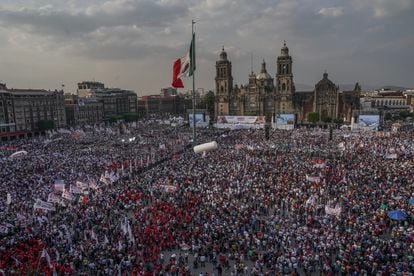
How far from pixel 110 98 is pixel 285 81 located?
56402 mm

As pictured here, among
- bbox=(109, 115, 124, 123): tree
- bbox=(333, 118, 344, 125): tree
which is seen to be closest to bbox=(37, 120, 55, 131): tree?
bbox=(109, 115, 124, 123): tree

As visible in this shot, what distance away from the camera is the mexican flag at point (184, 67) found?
26.2m

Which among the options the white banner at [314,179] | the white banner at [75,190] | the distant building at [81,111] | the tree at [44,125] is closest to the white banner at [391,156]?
the white banner at [314,179]

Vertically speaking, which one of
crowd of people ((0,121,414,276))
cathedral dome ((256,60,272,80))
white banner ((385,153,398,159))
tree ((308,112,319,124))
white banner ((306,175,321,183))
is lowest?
crowd of people ((0,121,414,276))

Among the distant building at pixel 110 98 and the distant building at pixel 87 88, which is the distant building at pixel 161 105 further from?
the distant building at pixel 87 88

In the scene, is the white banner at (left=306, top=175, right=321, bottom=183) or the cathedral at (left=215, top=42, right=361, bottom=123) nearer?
the white banner at (left=306, top=175, right=321, bottom=183)

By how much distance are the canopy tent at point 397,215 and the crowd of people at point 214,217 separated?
23 centimetres

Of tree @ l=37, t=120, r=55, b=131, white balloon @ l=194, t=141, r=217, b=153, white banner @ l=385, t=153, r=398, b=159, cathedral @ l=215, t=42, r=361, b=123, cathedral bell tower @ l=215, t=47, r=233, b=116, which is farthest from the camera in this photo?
cathedral bell tower @ l=215, t=47, r=233, b=116

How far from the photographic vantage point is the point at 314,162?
31.5 m

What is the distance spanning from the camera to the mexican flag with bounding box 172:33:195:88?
85.9 feet

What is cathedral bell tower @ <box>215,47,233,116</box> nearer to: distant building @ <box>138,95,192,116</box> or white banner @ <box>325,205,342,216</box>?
distant building @ <box>138,95,192,116</box>

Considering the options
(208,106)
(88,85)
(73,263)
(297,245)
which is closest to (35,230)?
(73,263)

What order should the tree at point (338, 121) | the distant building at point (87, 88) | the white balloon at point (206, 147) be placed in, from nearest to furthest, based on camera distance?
the white balloon at point (206, 147)
the tree at point (338, 121)
the distant building at point (87, 88)

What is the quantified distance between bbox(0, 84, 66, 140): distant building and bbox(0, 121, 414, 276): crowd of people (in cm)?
3853
